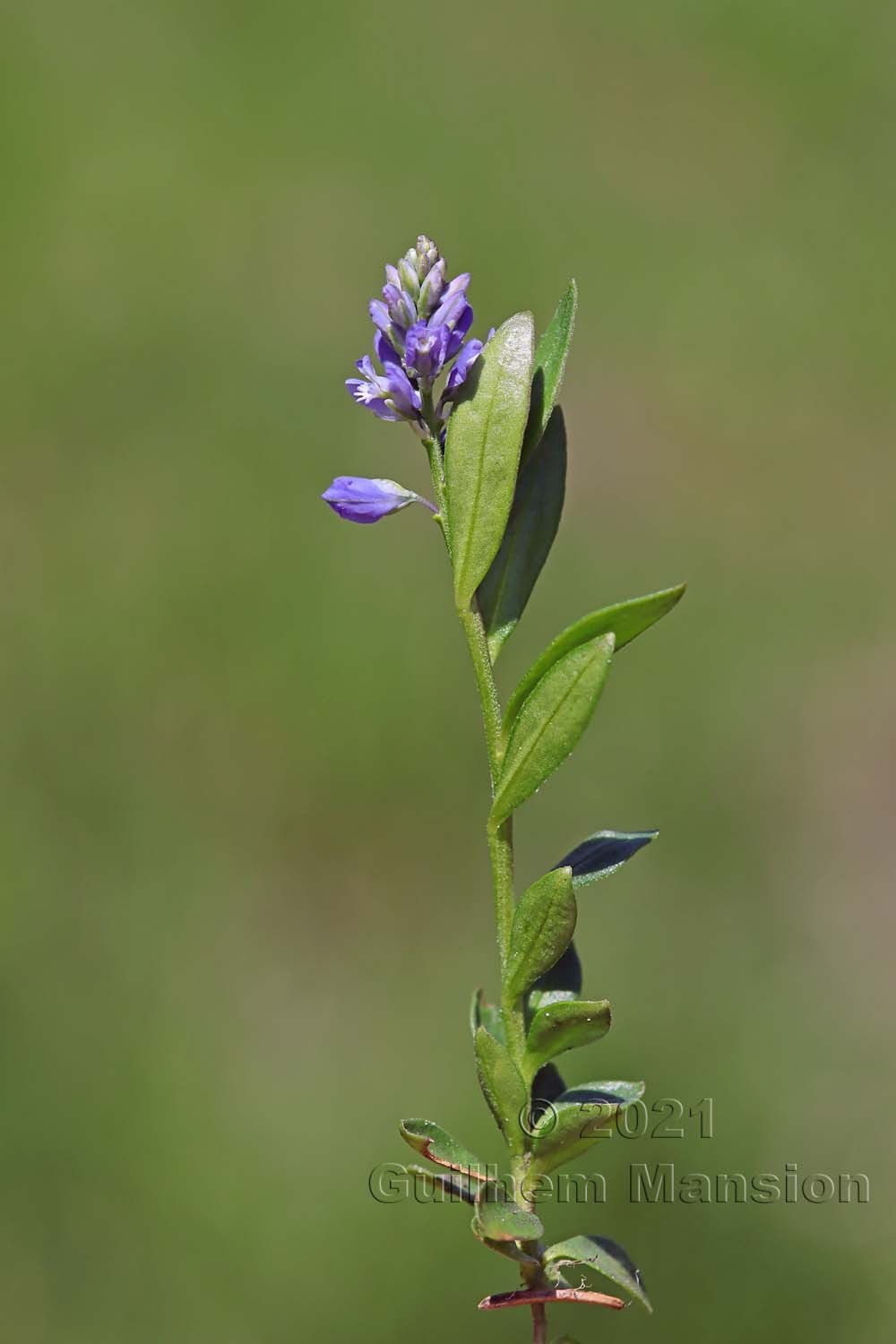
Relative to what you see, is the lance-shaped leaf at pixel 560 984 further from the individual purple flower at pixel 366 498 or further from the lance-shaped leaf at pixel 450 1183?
the individual purple flower at pixel 366 498

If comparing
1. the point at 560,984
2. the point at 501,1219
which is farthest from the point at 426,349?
the point at 501,1219

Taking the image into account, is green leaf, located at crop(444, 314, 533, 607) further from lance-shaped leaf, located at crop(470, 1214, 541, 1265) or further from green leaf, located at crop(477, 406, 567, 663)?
lance-shaped leaf, located at crop(470, 1214, 541, 1265)

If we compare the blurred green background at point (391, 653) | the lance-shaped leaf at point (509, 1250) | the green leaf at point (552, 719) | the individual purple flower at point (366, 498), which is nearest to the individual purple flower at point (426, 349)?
the individual purple flower at point (366, 498)

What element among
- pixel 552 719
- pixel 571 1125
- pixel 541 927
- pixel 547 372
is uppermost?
pixel 547 372

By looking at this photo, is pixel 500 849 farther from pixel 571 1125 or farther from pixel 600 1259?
pixel 600 1259

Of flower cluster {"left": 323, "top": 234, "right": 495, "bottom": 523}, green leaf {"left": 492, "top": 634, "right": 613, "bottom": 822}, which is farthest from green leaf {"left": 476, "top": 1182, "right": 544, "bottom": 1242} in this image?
flower cluster {"left": 323, "top": 234, "right": 495, "bottom": 523}

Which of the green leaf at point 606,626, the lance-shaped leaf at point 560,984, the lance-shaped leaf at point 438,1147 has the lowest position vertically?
the lance-shaped leaf at point 438,1147

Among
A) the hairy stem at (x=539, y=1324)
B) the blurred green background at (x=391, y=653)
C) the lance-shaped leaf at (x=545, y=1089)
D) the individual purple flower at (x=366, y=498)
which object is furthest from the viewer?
the blurred green background at (x=391, y=653)

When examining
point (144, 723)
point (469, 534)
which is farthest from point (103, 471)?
point (469, 534)
